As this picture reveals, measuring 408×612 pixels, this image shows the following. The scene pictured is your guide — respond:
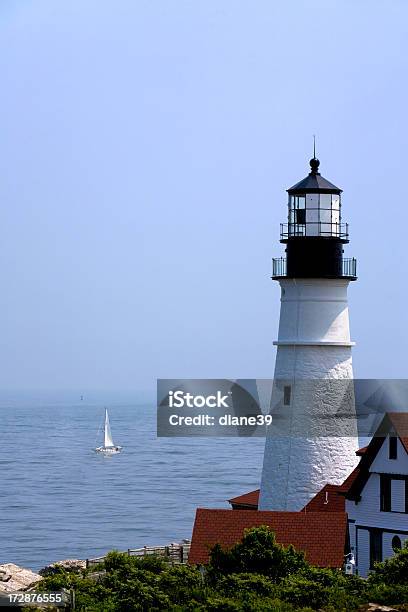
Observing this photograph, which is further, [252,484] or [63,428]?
[63,428]

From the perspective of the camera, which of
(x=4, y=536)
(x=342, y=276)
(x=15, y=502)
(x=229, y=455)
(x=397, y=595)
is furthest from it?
(x=229, y=455)

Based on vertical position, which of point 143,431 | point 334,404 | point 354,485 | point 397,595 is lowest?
point 397,595

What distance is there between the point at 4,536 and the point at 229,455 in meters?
48.7

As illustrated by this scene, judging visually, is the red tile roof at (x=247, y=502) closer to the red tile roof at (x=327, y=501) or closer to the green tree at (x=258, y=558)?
the red tile roof at (x=327, y=501)

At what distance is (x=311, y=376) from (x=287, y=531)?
433 centimetres

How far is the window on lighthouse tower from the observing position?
31.1 meters

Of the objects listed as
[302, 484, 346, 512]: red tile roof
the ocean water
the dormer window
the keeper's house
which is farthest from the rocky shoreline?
the ocean water

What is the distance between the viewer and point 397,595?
874 inches

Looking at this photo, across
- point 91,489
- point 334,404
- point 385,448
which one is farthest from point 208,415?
point 91,489

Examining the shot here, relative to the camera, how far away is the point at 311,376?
30438 millimetres

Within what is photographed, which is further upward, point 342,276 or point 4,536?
point 342,276

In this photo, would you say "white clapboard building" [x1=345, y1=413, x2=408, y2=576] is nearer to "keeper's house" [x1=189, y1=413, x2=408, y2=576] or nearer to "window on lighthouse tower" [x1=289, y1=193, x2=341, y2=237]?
"keeper's house" [x1=189, y1=413, x2=408, y2=576]

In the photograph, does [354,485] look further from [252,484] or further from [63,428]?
[63,428]

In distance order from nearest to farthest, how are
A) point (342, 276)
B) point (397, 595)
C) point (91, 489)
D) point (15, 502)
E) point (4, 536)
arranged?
point (397, 595), point (342, 276), point (4, 536), point (15, 502), point (91, 489)
